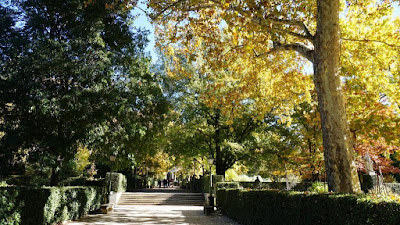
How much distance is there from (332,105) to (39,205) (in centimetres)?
794

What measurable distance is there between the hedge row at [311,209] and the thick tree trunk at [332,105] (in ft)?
3.94

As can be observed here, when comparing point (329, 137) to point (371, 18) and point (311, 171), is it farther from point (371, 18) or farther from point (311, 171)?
point (311, 171)

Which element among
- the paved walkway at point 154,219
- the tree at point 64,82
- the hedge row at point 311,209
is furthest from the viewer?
the paved walkway at point 154,219

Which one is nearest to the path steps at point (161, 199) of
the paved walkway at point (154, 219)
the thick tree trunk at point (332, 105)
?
the paved walkway at point (154, 219)

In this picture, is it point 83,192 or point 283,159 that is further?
point 283,159

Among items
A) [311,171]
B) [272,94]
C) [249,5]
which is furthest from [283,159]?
[249,5]

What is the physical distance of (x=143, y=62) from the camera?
40.1 feet

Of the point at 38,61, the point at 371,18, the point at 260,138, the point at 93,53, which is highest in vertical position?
the point at 371,18


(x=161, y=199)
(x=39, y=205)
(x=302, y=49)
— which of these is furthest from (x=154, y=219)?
(x=161, y=199)

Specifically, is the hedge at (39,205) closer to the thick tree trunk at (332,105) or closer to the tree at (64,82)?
the tree at (64,82)

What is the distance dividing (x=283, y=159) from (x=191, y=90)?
25.7 ft

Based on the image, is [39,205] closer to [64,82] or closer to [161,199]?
[64,82]

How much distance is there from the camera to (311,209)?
16.8ft

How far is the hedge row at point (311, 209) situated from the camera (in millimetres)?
3504
